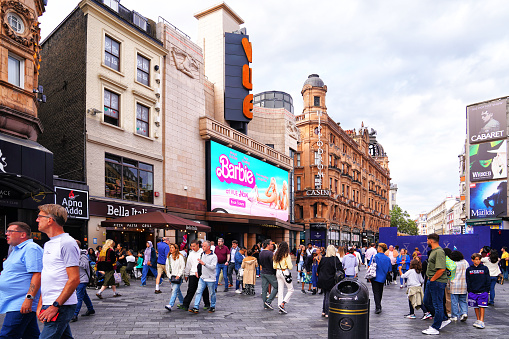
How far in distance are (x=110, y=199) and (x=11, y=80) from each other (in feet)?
23.8

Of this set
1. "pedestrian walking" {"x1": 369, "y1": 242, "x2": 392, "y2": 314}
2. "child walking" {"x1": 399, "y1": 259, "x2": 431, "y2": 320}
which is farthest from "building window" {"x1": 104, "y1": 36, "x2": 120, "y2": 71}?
"child walking" {"x1": 399, "y1": 259, "x2": 431, "y2": 320}

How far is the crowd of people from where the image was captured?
4270mm

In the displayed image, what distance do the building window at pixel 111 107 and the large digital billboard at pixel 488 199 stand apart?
32.6m

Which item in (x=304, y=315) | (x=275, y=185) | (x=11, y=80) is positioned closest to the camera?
(x=304, y=315)

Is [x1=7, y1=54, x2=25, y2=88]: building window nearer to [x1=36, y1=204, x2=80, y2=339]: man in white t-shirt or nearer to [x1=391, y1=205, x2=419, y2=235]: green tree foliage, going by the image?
[x1=36, y1=204, x2=80, y2=339]: man in white t-shirt

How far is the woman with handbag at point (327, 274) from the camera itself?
10.3 m

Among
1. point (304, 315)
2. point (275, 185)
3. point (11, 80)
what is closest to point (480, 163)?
point (275, 185)

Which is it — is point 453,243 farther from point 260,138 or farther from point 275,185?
point 260,138

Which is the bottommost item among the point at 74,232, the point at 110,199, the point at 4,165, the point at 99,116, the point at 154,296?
the point at 154,296

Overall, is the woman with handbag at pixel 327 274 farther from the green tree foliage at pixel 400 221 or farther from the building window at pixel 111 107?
the green tree foliage at pixel 400 221

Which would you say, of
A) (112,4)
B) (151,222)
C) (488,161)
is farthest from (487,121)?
(151,222)

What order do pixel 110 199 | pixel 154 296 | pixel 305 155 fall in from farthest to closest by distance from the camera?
pixel 305 155
pixel 110 199
pixel 154 296

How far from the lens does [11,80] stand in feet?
49.7

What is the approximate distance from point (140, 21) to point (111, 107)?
6199mm
